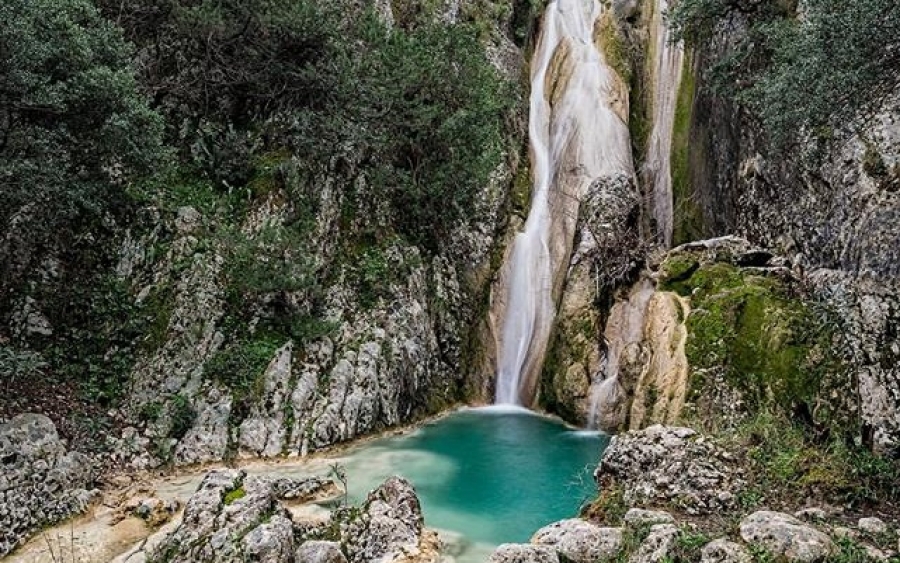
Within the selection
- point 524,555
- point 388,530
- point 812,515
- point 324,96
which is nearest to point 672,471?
point 812,515

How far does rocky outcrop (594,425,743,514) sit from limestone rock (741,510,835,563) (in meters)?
0.94

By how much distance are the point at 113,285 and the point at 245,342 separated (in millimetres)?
2790

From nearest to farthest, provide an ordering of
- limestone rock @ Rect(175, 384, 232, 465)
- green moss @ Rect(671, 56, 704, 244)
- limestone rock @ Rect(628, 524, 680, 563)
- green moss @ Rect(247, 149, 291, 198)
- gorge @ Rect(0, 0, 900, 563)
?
limestone rock @ Rect(628, 524, 680, 563), gorge @ Rect(0, 0, 900, 563), limestone rock @ Rect(175, 384, 232, 465), green moss @ Rect(247, 149, 291, 198), green moss @ Rect(671, 56, 704, 244)

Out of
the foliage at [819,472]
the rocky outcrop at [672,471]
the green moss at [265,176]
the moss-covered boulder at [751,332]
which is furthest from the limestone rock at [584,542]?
the green moss at [265,176]

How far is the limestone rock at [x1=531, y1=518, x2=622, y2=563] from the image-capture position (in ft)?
22.8

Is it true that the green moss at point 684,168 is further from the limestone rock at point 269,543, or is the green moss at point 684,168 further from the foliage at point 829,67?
the limestone rock at point 269,543

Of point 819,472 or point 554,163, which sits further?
point 554,163

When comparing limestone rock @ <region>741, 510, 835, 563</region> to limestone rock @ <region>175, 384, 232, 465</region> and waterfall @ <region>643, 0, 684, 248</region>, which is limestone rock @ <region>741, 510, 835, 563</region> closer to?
limestone rock @ <region>175, 384, 232, 465</region>

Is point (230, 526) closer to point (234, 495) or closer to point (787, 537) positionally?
point (234, 495)

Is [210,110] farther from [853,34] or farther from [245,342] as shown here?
[853,34]

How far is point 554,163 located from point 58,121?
14857 millimetres

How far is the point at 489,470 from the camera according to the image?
12398 millimetres

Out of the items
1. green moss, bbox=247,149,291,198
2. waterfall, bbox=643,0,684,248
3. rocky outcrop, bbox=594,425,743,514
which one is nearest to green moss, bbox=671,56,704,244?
waterfall, bbox=643,0,684,248

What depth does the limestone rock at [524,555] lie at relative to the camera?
6.84 metres
